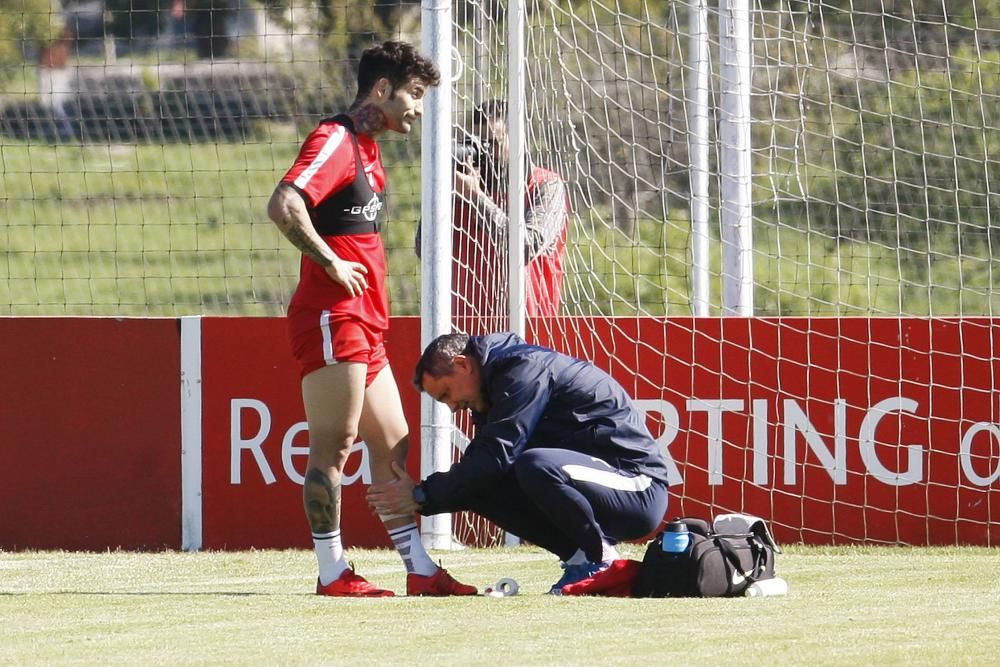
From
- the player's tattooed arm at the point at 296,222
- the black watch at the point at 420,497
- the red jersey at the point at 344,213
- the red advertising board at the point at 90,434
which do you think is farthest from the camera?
the red advertising board at the point at 90,434

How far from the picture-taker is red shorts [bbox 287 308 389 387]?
18.8 feet

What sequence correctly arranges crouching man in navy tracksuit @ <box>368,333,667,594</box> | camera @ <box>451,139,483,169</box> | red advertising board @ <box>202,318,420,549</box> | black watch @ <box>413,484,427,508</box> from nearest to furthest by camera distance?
crouching man in navy tracksuit @ <box>368,333,667,594</box>
black watch @ <box>413,484,427,508</box>
camera @ <box>451,139,483,169</box>
red advertising board @ <box>202,318,420,549</box>

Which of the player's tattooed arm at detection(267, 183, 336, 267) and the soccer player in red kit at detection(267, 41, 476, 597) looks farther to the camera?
the soccer player in red kit at detection(267, 41, 476, 597)

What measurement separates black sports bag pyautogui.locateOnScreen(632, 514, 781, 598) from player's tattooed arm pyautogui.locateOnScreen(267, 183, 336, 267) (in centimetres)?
149

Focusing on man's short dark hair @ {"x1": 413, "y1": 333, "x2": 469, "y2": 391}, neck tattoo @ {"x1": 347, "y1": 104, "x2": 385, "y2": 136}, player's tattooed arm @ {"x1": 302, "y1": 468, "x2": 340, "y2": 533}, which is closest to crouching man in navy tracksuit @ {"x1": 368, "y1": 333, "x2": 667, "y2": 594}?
man's short dark hair @ {"x1": 413, "y1": 333, "x2": 469, "y2": 391}

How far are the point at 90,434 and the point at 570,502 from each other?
3430 mm

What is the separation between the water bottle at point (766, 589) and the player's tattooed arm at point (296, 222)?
70.8 inches

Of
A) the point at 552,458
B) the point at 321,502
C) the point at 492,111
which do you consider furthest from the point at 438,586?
the point at 492,111

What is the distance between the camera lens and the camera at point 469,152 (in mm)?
8055

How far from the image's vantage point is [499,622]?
16.6ft

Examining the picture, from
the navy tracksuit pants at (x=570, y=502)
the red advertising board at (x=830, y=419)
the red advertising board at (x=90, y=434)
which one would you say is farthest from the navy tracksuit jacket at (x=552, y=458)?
the red advertising board at (x=90, y=434)

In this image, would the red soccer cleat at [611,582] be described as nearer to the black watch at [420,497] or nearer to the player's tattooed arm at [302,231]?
the black watch at [420,497]

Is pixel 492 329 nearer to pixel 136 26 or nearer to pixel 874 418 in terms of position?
pixel 874 418

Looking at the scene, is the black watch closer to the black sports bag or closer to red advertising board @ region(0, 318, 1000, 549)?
the black sports bag
